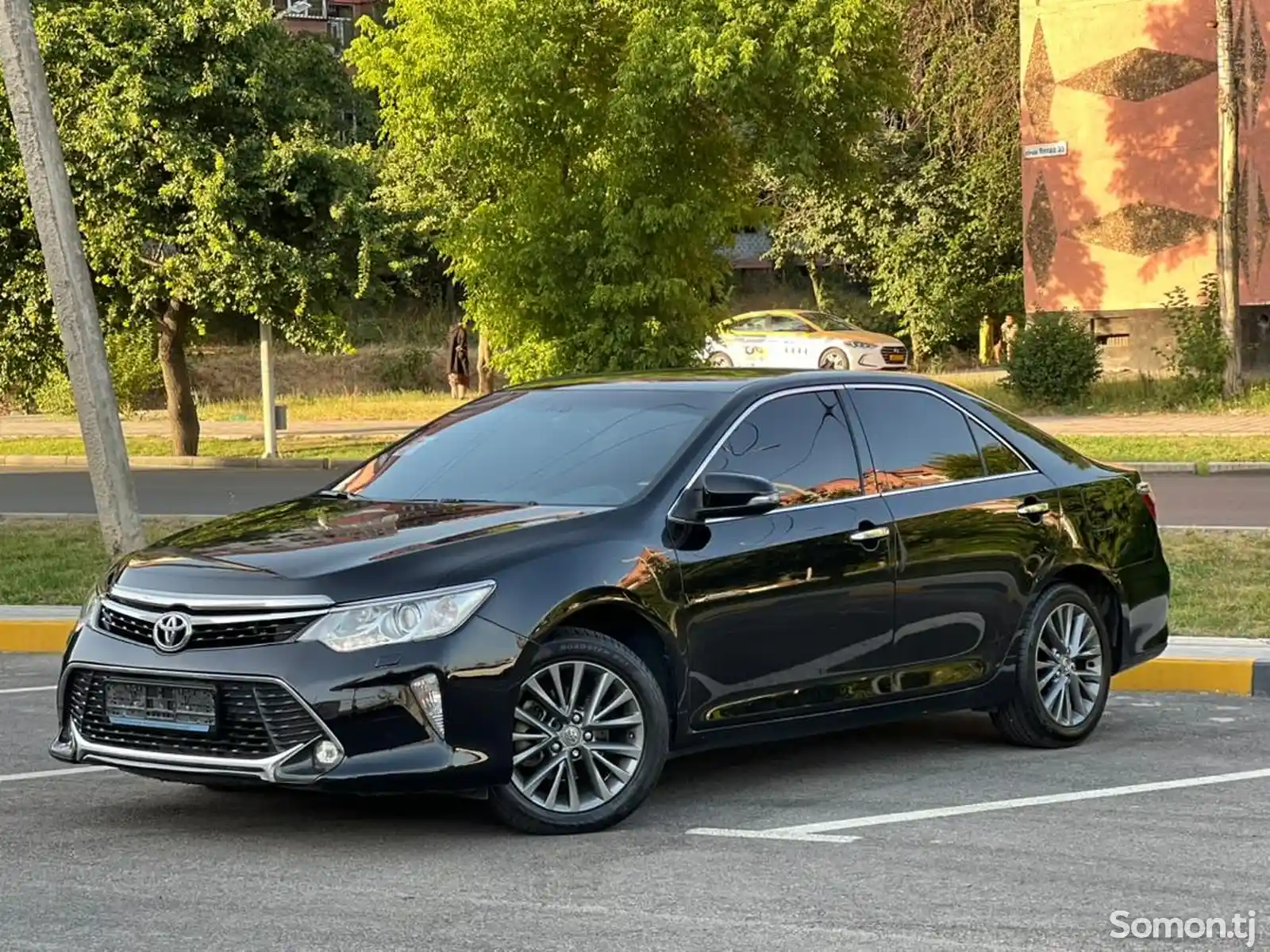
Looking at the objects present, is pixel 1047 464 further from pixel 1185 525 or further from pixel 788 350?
pixel 788 350

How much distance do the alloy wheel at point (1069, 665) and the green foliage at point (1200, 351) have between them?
2369 cm

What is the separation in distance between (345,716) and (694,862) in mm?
1192

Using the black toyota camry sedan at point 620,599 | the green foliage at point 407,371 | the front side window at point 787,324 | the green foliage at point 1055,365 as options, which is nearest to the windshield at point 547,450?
the black toyota camry sedan at point 620,599

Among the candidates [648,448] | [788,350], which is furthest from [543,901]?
[788,350]

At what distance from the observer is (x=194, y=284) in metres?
26.9

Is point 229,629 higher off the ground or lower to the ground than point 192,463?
higher

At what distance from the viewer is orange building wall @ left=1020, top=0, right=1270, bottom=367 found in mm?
34656

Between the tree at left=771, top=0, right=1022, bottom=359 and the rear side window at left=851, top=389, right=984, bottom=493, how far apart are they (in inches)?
1314

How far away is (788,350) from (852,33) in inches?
565

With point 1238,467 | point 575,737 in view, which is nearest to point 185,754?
point 575,737

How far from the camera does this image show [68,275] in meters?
13.2

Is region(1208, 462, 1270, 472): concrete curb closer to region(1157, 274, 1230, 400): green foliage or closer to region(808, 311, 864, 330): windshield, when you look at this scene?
region(1157, 274, 1230, 400): green foliage

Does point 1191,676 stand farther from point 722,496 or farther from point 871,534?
point 722,496

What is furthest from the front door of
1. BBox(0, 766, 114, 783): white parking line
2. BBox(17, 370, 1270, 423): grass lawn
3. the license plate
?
BBox(17, 370, 1270, 423): grass lawn
